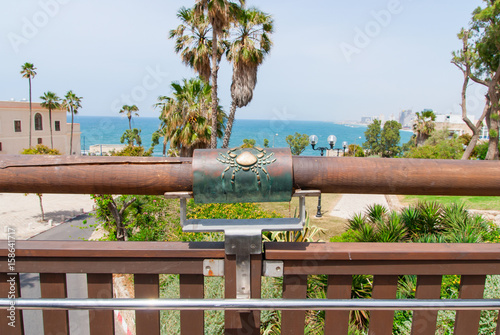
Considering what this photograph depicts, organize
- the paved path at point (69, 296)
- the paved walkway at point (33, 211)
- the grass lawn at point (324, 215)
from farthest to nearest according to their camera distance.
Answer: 1. the paved walkway at point (33, 211)
2. the grass lawn at point (324, 215)
3. the paved path at point (69, 296)

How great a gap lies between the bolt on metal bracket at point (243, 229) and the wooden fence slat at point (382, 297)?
12.6 inches

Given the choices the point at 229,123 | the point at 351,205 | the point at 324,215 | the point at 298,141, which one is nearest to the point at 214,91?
the point at 229,123

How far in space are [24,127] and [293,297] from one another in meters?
38.2

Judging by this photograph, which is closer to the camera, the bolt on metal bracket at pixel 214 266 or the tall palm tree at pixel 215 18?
the bolt on metal bracket at pixel 214 266

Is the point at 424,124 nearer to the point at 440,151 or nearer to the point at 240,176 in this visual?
the point at 440,151

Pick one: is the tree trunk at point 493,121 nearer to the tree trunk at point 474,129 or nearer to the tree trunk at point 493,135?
the tree trunk at point 493,135

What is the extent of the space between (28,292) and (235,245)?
8868 mm

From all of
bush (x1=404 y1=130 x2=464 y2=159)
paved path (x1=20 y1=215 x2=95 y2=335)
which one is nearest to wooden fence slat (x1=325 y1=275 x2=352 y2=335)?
paved path (x1=20 y1=215 x2=95 y2=335)

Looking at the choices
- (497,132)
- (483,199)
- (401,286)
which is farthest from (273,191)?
(497,132)

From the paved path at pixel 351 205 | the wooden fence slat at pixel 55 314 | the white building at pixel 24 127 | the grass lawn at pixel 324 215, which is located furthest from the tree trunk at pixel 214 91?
the white building at pixel 24 127

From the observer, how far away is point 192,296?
1.02 meters

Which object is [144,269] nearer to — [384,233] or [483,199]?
[384,233]

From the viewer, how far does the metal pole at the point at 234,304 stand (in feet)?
2.86

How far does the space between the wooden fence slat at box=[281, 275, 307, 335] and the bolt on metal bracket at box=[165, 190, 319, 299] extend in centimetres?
12
